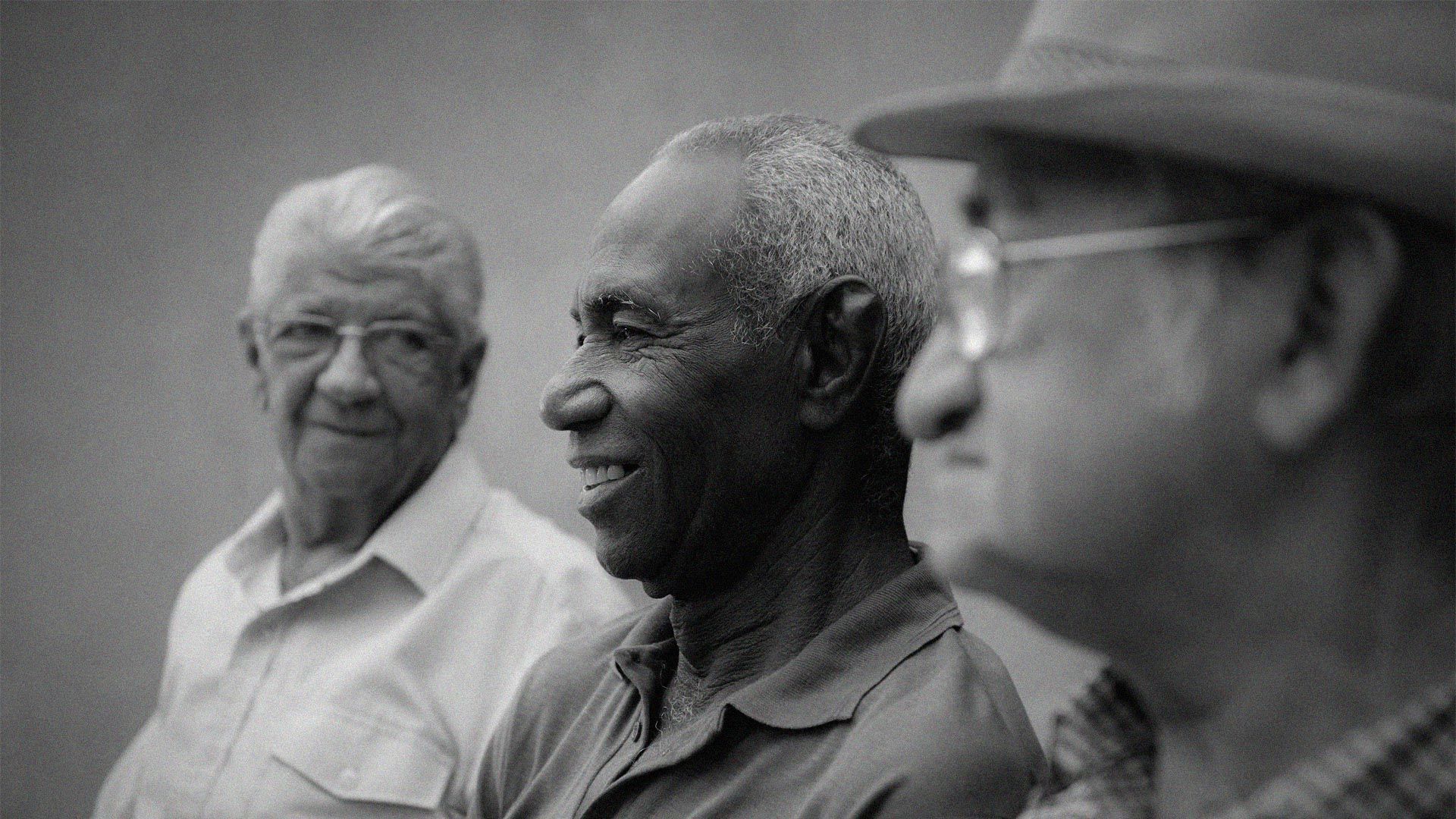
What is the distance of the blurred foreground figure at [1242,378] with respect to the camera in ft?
3.14

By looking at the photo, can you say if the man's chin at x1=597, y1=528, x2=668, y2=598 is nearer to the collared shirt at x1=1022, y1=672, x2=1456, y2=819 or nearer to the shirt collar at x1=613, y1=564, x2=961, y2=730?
the shirt collar at x1=613, y1=564, x2=961, y2=730

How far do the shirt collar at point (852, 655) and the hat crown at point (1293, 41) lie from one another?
844 millimetres

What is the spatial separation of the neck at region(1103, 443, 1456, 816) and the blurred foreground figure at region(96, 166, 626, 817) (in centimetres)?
187

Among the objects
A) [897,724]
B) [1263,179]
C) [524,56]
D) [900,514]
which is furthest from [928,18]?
[1263,179]

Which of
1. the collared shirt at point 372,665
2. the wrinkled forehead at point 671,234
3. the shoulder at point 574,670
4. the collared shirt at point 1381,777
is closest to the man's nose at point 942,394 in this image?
the collared shirt at point 1381,777

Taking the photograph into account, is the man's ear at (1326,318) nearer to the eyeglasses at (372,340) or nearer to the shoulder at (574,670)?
the shoulder at (574,670)

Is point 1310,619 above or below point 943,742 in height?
above

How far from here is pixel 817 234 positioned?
1852 mm

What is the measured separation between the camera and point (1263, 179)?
975 mm

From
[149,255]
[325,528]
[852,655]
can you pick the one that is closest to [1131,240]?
[852,655]

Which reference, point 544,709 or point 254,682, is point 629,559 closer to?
point 544,709

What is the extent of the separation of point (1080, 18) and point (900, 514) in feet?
3.12

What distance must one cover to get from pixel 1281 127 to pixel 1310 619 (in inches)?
13.5

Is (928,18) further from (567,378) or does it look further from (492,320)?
(567,378)
